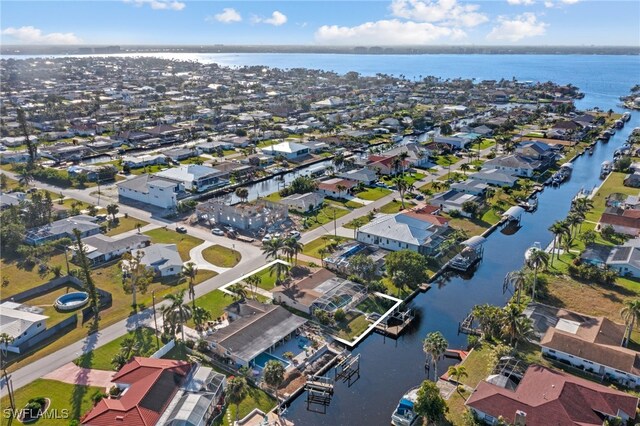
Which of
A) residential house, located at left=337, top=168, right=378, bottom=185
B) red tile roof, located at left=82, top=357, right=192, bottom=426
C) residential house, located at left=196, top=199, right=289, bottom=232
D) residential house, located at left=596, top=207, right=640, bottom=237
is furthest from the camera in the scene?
residential house, located at left=337, top=168, right=378, bottom=185

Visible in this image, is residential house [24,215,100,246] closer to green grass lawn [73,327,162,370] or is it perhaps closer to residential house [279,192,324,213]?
green grass lawn [73,327,162,370]

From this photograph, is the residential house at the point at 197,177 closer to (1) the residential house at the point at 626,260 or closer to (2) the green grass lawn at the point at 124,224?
(2) the green grass lawn at the point at 124,224

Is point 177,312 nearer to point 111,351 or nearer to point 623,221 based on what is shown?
point 111,351

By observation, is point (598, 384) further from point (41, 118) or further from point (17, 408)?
point (41, 118)

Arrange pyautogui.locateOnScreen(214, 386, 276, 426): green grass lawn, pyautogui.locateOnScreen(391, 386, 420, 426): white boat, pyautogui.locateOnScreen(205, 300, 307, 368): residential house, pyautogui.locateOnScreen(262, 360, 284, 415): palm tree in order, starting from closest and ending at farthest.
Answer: pyautogui.locateOnScreen(391, 386, 420, 426): white boat
pyautogui.locateOnScreen(214, 386, 276, 426): green grass lawn
pyautogui.locateOnScreen(262, 360, 284, 415): palm tree
pyautogui.locateOnScreen(205, 300, 307, 368): residential house

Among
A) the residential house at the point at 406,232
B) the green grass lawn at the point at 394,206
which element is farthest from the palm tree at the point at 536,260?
the green grass lawn at the point at 394,206

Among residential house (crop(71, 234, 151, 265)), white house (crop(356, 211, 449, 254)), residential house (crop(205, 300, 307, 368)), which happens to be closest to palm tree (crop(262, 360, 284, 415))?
residential house (crop(205, 300, 307, 368))

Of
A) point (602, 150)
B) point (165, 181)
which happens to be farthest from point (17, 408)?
point (602, 150)
